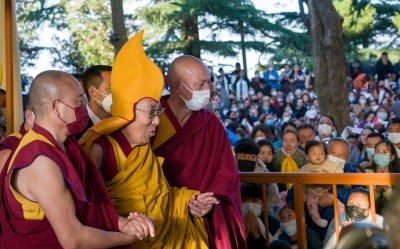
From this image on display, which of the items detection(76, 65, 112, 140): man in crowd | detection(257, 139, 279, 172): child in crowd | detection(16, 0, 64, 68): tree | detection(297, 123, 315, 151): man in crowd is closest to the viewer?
detection(76, 65, 112, 140): man in crowd

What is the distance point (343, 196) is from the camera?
6.17 metres

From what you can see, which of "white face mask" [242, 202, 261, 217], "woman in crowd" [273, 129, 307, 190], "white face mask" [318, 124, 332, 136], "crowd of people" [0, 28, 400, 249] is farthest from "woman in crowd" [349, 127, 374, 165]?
"white face mask" [242, 202, 261, 217]

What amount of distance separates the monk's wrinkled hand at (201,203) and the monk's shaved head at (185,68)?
2.25ft

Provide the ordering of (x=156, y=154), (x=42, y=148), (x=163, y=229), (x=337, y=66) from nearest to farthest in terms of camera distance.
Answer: (x=42, y=148)
(x=163, y=229)
(x=156, y=154)
(x=337, y=66)

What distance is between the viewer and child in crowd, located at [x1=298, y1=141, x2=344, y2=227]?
6051mm

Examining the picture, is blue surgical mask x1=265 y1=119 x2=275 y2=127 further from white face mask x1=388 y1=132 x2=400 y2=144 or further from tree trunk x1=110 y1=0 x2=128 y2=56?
white face mask x1=388 y1=132 x2=400 y2=144

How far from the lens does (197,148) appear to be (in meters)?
4.68

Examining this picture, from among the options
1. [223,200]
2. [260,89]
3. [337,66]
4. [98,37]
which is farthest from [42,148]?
[98,37]

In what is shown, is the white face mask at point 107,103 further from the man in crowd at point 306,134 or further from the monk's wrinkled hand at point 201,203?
the man in crowd at point 306,134

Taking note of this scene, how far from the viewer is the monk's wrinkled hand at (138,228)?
373 centimetres

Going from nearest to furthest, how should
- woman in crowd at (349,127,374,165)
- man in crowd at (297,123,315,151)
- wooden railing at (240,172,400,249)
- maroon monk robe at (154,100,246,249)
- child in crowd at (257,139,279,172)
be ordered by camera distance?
1. maroon monk robe at (154,100,246,249)
2. wooden railing at (240,172,400,249)
3. child in crowd at (257,139,279,172)
4. man in crowd at (297,123,315,151)
5. woman in crowd at (349,127,374,165)

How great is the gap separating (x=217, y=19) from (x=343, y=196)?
1032 inches

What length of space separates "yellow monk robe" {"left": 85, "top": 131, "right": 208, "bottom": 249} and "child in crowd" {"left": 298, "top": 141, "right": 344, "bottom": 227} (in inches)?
69.7

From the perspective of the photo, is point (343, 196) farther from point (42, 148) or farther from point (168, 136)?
point (42, 148)
